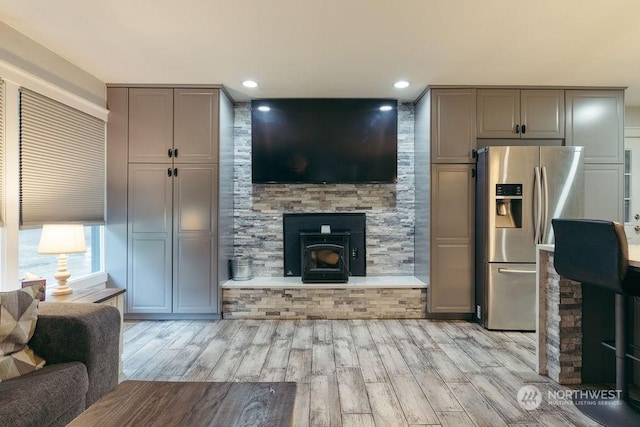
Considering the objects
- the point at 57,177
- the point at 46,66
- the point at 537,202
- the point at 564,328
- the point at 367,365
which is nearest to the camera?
the point at 564,328

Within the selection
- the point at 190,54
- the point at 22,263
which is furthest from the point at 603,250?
the point at 22,263

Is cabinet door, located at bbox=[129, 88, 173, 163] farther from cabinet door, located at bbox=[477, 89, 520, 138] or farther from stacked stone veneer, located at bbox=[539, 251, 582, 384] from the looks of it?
stacked stone veneer, located at bbox=[539, 251, 582, 384]

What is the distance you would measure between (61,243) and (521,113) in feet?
14.4

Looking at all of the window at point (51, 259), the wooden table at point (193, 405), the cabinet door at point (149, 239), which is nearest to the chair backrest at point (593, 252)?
the wooden table at point (193, 405)

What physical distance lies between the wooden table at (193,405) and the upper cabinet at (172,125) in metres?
2.55

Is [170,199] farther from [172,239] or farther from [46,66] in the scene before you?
[46,66]

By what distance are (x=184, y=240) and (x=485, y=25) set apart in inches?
131

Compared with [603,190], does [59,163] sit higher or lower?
higher

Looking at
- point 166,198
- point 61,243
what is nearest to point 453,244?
point 166,198

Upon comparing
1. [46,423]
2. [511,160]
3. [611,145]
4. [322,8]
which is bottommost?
[46,423]

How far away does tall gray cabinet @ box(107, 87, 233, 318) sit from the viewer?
11.2ft

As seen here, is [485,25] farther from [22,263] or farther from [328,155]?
[22,263]

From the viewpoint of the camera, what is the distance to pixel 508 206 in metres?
3.23

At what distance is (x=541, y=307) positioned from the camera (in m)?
2.33
